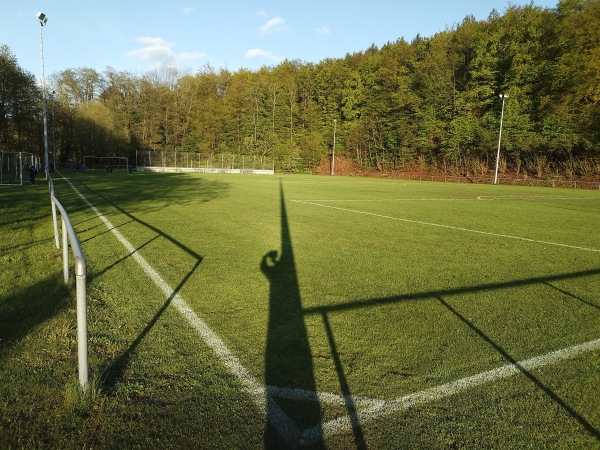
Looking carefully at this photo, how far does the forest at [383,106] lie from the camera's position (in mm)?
45094

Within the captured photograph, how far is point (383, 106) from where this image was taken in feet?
221

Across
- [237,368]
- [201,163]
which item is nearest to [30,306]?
[237,368]

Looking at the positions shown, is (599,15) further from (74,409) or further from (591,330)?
(74,409)

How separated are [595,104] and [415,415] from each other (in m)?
52.7

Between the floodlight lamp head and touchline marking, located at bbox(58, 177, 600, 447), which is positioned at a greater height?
the floodlight lamp head

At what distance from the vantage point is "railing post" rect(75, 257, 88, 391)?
246 cm

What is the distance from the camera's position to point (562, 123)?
44625 mm

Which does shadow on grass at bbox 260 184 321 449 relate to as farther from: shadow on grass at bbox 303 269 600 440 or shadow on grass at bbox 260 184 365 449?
shadow on grass at bbox 303 269 600 440

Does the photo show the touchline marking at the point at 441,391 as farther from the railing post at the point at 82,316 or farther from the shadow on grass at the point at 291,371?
the railing post at the point at 82,316

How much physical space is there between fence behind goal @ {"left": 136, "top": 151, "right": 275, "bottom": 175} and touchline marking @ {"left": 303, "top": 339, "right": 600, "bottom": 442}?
206ft

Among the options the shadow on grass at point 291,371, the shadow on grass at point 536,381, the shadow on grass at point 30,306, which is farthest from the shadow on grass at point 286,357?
the shadow on grass at point 30,306

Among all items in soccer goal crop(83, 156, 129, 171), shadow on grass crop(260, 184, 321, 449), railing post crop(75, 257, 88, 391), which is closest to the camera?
railing post crop(75, 257, 88, 391)

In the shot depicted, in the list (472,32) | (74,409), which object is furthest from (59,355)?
(472,32)

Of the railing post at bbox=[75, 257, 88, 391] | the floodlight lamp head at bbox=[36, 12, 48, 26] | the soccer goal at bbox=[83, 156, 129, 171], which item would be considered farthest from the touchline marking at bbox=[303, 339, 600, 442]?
the soccer goal at bbox=[83, 156, 129, 171]
